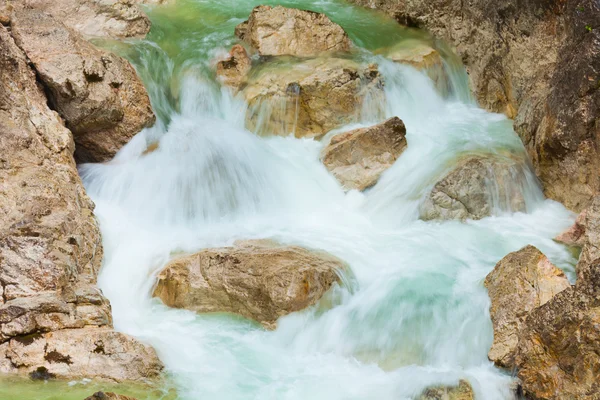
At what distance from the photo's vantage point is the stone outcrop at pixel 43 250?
5.59 m

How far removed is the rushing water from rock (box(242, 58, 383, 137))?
224mm

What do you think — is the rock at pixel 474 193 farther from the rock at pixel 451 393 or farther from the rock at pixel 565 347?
the rock at pixel 451 393

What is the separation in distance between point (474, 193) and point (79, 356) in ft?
16.4

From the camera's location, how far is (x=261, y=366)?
6152 mm

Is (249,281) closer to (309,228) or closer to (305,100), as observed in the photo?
(309,228)

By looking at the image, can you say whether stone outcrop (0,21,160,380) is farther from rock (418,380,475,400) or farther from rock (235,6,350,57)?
rock (235,6,350,57)

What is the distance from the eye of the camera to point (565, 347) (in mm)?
5133

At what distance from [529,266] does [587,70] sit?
9.17 feet

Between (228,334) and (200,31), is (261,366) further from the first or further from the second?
(200,31)

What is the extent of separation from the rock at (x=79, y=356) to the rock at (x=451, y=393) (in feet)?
7.33

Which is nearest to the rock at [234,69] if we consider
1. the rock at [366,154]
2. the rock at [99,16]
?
Result: the rock at [99,16]

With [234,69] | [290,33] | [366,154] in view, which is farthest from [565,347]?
[290,33]

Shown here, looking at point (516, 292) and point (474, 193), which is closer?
point (516, 292)

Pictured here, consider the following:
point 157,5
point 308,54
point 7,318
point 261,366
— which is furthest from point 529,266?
point 157,5
